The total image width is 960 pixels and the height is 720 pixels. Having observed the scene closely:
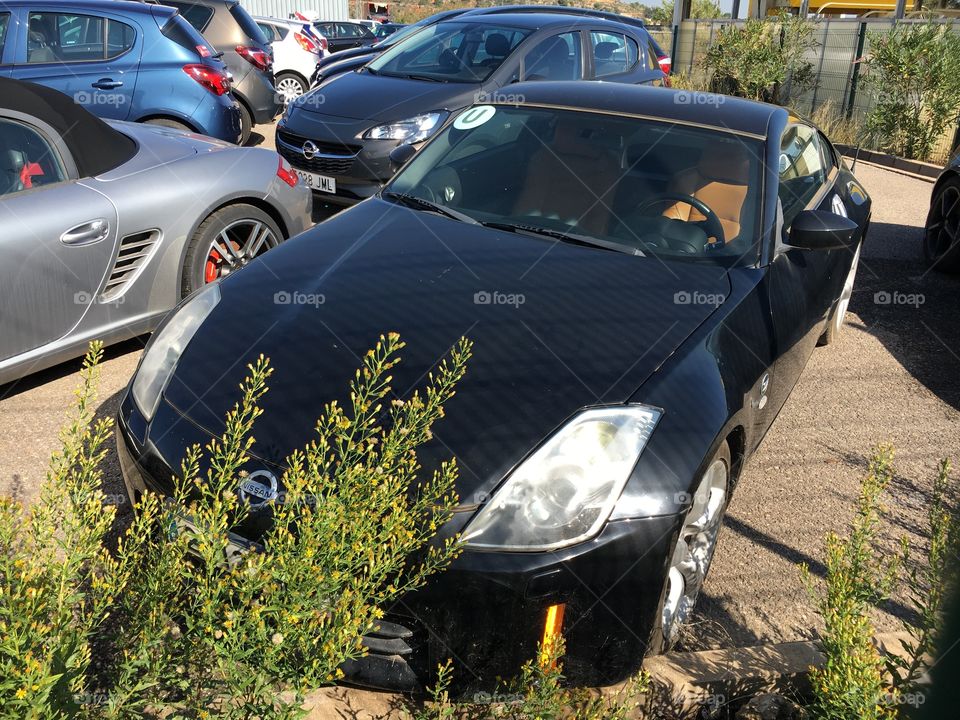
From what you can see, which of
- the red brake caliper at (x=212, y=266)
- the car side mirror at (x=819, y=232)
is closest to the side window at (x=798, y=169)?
the car side mirror at (x=819, y=232)

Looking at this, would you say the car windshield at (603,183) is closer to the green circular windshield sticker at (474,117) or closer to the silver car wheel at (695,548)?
the green circular windshield sticker at (474,117)

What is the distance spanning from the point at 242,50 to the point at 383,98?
13.9 ft

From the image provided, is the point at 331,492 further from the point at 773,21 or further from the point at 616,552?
the point at 773,21

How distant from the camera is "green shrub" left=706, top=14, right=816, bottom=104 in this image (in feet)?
49.9

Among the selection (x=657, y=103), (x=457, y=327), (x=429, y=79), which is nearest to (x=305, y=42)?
(x=429, y=79)

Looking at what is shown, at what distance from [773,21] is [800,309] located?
553 inches

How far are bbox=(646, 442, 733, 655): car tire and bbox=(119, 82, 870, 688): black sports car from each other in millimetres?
15

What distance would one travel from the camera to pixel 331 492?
1.93 m

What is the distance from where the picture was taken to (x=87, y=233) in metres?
4.07

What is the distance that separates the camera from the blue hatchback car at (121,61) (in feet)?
24.3

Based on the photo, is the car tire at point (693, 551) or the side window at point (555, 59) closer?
the car tire at point (693, 551)

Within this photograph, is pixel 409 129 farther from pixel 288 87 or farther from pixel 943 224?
pixel 288 87

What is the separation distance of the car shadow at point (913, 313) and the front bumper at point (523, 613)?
328 cm

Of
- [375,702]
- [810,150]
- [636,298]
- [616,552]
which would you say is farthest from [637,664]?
[810,150]
